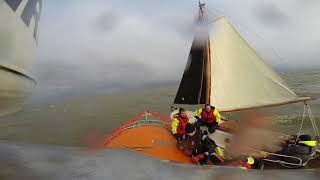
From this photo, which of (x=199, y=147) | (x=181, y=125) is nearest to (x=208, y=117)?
(x=181, y=125)

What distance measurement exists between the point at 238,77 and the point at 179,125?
14.9 ft

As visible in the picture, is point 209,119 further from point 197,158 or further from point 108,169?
point 108,169

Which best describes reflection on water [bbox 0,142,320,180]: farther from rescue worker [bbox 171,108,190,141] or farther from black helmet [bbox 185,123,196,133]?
rescue worker [bbox 171,108,190,141]

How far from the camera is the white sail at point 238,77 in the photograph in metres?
13.8

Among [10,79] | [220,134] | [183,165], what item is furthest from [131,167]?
[220,134]

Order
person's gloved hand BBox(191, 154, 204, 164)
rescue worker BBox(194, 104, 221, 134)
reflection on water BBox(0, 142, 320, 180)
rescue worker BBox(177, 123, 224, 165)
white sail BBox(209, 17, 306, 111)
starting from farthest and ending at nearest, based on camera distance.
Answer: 1. white sail BBox(209, 17, 306, 111)
2. rescue worker BBox(194, 104, 221, 134)
3. person's gloved hand BBox(191, 154, 204, 164)
4. rescue worker BBox(177, 123, 224, 165)
5. reflection on water BBox(0, 142, 320, 180)

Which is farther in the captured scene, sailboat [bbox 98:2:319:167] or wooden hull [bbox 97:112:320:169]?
sailboat [bbox 98:2:319:167]

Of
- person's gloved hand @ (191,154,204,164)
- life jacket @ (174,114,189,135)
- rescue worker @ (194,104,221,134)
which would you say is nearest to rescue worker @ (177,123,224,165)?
person's gloved hand @ (191,154,204,164)

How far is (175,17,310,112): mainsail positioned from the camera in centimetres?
1377

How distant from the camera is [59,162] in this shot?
2170 millimetres

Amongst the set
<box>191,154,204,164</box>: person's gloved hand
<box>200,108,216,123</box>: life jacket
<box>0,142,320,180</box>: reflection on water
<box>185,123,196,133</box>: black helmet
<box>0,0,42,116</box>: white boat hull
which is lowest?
<box>191,154,204,164</box>: person's gloved hand

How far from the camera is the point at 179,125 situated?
10797mm

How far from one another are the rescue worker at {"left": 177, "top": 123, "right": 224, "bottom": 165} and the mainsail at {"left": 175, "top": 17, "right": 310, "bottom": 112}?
385cm

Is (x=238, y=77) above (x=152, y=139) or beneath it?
above
